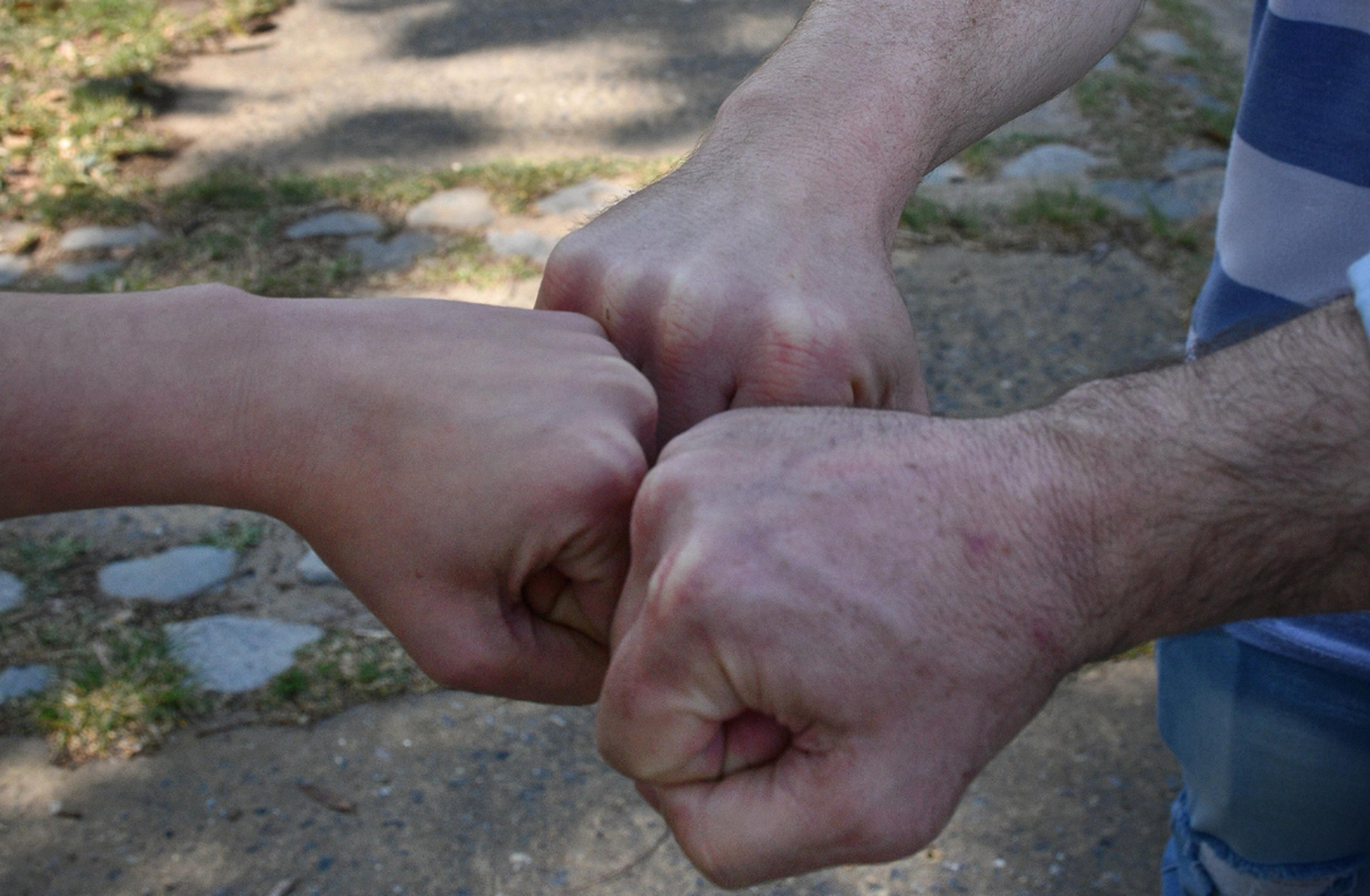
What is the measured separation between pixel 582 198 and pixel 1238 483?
2.10 metres

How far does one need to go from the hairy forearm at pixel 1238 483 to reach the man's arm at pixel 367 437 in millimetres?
316

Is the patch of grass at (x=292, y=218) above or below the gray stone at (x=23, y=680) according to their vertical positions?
above

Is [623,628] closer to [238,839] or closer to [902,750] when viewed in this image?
[902,750]

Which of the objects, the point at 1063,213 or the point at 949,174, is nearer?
the point at 1063,213

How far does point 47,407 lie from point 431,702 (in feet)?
3.03

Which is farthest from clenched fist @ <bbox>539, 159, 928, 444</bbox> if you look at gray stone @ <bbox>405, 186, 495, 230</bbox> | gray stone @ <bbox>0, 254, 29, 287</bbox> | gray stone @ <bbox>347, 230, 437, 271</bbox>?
gray stone @ <bbox>0, 254, 29, 287</bbox>

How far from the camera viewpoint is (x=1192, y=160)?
2.79 m

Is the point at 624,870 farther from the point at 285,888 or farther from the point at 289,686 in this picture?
the point at 289,686

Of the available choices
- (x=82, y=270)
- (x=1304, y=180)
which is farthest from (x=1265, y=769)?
(x=82, y=270)

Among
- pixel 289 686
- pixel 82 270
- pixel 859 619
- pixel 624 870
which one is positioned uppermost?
Result: pixel 859 619

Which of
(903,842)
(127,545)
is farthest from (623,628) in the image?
(127,545)

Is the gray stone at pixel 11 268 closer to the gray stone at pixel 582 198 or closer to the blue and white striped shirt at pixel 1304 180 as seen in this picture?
the gray stone at pixel 582 198

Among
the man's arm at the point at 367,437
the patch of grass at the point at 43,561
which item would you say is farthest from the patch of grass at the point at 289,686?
the man's arm at the point at 367,437

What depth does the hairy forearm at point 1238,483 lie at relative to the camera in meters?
0.67
